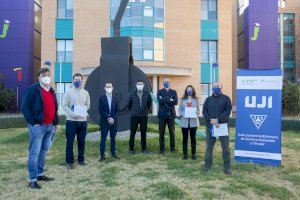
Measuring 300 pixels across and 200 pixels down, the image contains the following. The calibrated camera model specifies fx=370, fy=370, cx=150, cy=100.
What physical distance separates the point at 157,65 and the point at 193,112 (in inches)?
783

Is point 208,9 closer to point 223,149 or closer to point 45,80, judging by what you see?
point 223,149

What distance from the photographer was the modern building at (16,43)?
109 feet

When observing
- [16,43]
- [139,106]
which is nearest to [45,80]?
[139,106]

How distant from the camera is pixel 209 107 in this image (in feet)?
24.6

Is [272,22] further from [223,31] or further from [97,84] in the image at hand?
[97,84]

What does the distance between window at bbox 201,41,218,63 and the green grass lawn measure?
20406 mm

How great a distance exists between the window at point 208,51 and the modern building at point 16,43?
15812mm

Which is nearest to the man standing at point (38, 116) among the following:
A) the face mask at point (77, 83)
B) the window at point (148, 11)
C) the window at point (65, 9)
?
the face mask at point (77, 83)

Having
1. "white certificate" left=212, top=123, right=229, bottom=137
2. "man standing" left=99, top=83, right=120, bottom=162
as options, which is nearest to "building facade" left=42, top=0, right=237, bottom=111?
"man standing" left=99, top=83, right=120, bottom=162

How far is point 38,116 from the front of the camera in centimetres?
614

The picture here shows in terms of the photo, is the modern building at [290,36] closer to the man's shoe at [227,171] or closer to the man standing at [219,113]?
the man standing at [219,113]

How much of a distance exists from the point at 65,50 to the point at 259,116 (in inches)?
910

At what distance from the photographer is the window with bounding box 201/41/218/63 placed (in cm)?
2947

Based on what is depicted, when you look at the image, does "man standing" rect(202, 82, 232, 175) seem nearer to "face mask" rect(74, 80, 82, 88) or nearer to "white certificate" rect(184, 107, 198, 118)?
"white certificate" rect(184, 107, 198, 118)
